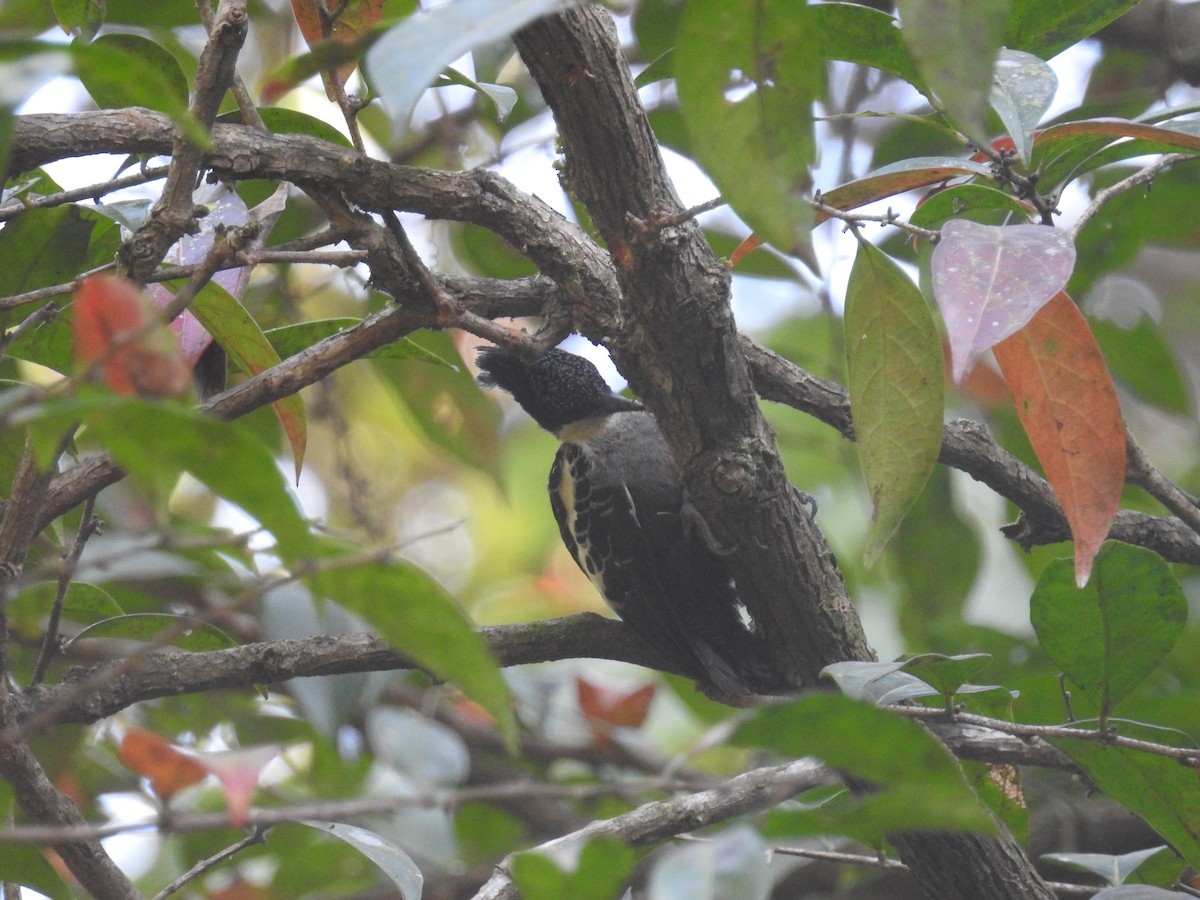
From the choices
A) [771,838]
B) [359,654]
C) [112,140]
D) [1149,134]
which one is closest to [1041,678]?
[1149,134]

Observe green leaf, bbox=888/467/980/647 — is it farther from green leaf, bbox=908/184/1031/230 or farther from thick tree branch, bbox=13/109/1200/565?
green leaf, bbox=908/184/1031/230

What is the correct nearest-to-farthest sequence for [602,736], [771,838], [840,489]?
1. [771,838]
2. [602,736]
3. [840,489]

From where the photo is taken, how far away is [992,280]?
2.90 feet

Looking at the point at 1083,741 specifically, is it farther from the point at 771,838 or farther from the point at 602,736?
the point at 602,736

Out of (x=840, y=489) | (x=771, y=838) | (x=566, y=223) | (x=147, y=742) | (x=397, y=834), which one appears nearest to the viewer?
(x=771, y=838)

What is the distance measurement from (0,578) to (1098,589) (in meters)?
1.18

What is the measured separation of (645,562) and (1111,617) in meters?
0.90

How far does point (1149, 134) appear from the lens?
43.8 inches

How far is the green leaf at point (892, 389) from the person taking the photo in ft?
3.73

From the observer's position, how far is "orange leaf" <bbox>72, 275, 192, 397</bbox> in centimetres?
68

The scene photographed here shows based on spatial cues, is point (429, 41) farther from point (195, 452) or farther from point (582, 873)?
point (582, 873)

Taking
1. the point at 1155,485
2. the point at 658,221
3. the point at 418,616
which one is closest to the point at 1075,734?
the point at 1155,485

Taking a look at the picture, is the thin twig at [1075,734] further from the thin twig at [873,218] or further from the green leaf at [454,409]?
the green leaf at [454,409]

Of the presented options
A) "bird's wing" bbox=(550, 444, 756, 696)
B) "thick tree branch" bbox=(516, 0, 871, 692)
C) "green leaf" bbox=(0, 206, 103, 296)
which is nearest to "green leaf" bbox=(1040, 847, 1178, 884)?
"thick tree branch" bbox=(516, 0, 871, 692)
